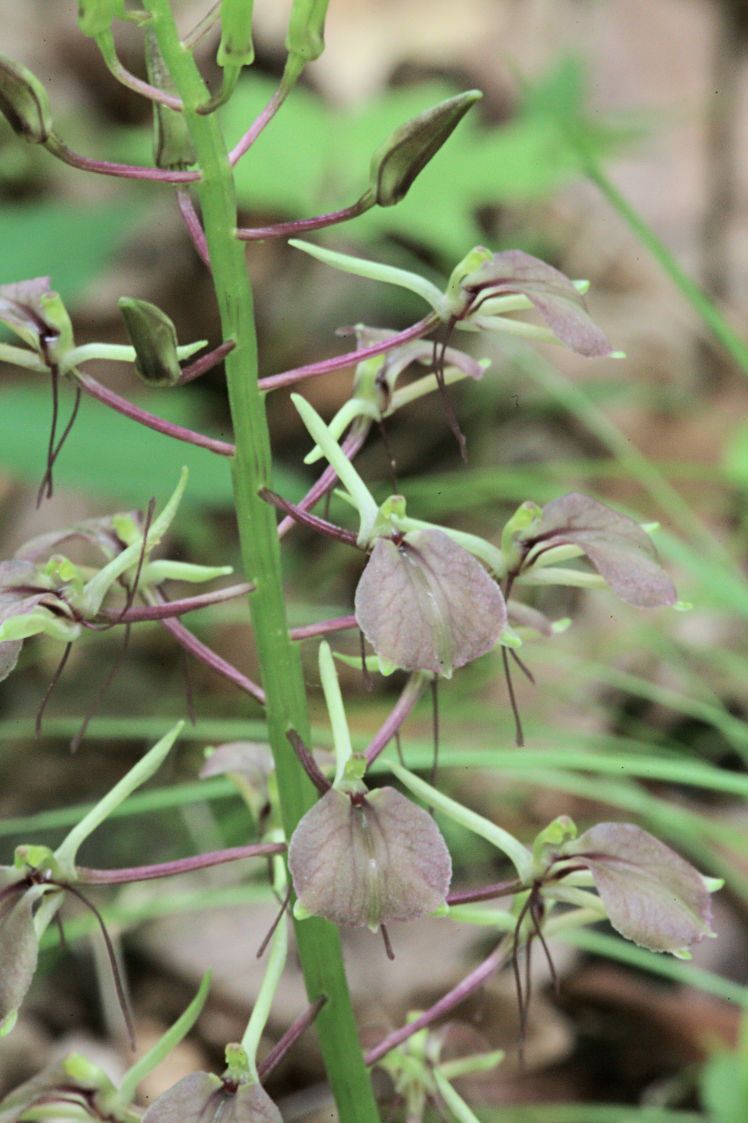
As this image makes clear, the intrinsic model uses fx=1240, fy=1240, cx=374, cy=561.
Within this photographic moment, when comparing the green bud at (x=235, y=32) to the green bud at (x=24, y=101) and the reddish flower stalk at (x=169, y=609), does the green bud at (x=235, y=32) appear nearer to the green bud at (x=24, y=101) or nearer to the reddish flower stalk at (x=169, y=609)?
the green bud at (x=24, y=101)

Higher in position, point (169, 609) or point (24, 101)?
point (24, 101)

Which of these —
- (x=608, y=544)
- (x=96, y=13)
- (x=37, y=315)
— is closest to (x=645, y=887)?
(x=608, y=544)

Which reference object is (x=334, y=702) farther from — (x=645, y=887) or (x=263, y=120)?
(x=263, y=120)

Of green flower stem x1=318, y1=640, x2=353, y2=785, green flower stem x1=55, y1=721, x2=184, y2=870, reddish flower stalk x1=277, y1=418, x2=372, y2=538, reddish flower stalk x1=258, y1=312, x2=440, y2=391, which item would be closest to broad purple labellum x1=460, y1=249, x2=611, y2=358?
reddish flower stalk x1=258, y1=312, x2=440, y2=391

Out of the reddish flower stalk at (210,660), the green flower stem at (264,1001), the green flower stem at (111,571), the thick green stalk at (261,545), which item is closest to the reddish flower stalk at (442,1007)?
the thick green stalk at (261,545)

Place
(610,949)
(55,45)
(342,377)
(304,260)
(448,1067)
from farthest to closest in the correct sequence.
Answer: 1. (55,45)
2. (304,260)
3. (342,377)
4. (610,949)
5. (448,1067)

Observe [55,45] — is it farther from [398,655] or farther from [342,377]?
[398,655]

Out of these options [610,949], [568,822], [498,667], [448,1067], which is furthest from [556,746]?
[568,822]
